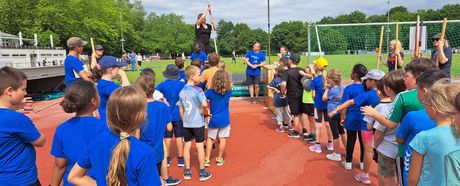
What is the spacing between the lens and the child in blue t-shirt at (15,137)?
8.36 ft

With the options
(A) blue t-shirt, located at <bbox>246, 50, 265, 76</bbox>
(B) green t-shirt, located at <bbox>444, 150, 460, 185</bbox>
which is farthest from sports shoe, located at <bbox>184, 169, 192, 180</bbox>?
(A) blue t-shirt, located at <bbox>246, 50, 265, 76</bbox>

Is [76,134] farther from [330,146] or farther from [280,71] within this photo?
[280,71]

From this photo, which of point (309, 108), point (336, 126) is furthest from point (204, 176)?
point (309, 108)

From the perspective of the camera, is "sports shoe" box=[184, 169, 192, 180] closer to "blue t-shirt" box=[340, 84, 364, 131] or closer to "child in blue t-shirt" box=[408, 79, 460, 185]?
"blue t-shirt" box=[340, 84, 364, 131]

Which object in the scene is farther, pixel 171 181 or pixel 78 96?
pixel 171 181

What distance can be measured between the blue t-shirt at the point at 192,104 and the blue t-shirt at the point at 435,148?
11.0 feet

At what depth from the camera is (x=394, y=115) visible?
3.00 meters

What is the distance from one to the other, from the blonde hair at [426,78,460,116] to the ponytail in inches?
78.0

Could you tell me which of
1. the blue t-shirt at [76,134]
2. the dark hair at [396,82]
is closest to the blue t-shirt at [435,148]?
the dark hair at [396,82]

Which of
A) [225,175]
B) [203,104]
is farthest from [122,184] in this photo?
[225,175]

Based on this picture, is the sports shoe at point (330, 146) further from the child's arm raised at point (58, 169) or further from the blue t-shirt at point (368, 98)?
the child's arm raised at point (58, 169)

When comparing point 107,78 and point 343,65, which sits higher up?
point 107,78

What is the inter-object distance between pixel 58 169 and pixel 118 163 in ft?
4.09

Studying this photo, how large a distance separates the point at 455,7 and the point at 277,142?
96660mm
